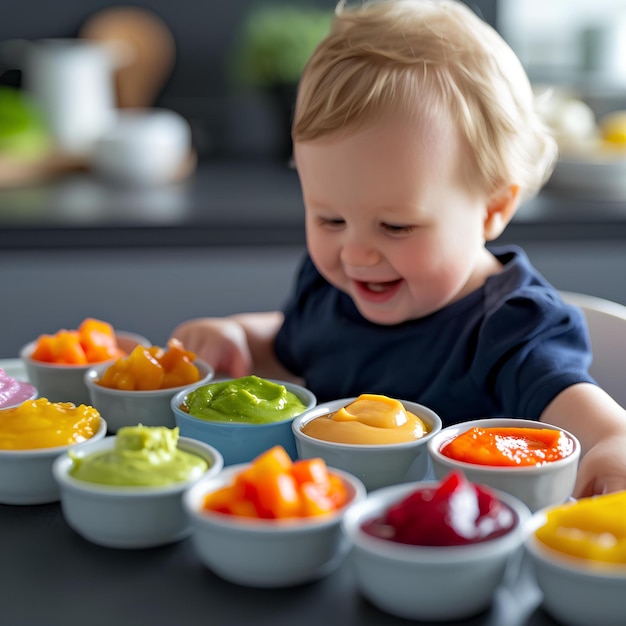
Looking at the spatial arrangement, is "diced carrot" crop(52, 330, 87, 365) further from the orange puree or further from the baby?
the orange puree

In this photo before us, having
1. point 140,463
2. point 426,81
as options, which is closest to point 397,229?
point 426,81

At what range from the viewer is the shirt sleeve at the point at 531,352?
1292 millimetres

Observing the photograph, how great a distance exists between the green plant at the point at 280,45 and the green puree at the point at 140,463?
2.22 meters

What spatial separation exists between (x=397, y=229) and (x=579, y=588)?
2.31 ft

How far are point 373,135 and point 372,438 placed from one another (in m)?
0.46

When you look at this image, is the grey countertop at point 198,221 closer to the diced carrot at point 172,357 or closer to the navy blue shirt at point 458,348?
the navy blue shirt at point 458,348

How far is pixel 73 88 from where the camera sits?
3.21 metres

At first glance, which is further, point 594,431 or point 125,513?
point 594,431

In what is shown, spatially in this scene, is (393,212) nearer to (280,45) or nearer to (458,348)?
(458,348)

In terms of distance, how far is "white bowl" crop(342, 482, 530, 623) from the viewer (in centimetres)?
80

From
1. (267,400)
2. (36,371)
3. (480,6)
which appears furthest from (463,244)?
(480,6)

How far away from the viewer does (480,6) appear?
336 cm

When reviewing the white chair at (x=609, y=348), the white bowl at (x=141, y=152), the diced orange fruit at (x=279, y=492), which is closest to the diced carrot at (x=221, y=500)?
the diced orange fruit at (x=279, y=492)

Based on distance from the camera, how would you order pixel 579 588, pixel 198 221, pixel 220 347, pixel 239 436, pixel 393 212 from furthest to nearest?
pixel 198 221 → pixel 220 347 → pixel 393 212 → pixel 239 436 → pixel 579 588
